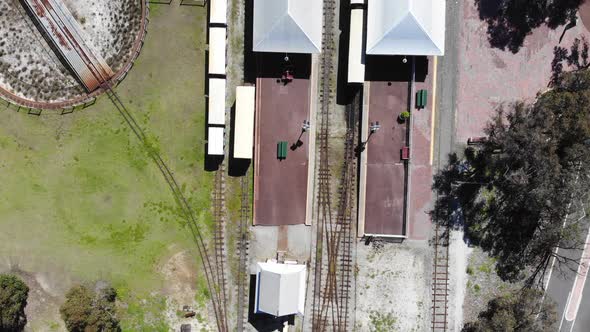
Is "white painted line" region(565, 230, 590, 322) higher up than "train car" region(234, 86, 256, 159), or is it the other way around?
"train car" region(234, 86, 256, 159)

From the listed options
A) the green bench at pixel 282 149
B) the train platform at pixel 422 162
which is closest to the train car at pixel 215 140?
the green bench at pixel 282 149

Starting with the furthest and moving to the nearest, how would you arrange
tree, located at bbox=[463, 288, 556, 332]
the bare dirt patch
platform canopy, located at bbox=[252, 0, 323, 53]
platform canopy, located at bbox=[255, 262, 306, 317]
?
the bare dirt patch, platform canopy, located at bbox=[255, 262, 306, 317], tree, located at bbox=[463, 288, 556, 332], platform canopy, located at bbox=[252, 0, 323, 53]

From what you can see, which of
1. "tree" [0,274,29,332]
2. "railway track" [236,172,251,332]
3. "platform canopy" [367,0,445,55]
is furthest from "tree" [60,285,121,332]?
"platform canopy" [367,0,445,55]

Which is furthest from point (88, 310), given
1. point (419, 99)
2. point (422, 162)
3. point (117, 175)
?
Answer: point (419, 99)

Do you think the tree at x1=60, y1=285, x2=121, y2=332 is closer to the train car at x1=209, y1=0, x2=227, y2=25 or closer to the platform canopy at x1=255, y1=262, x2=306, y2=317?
the platform canopy at x1=255, y1=262, x2=306, y2=317

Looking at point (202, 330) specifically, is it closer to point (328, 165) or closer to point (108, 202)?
point (108, 202)

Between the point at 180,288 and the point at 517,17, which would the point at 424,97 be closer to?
the point at 517,17
